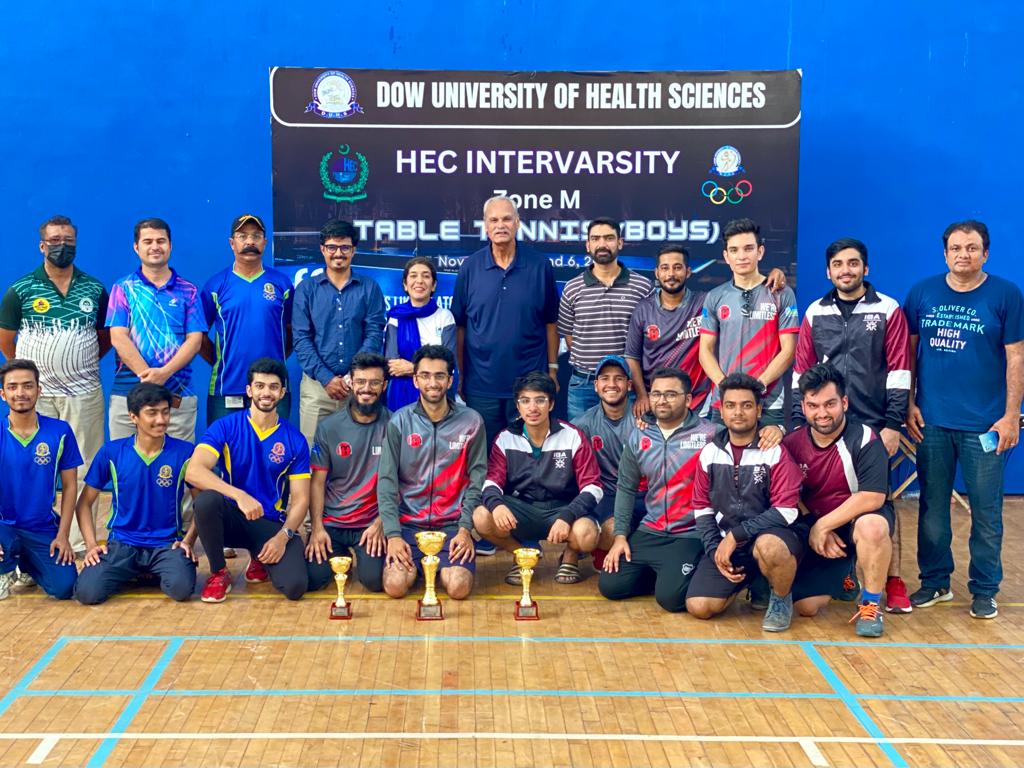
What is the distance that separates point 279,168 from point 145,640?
384 cm

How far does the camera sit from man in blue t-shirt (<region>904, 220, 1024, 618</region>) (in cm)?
688

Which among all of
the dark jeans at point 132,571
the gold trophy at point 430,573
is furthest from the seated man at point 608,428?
the dark jeans at point 132,571

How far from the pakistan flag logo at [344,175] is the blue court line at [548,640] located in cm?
365

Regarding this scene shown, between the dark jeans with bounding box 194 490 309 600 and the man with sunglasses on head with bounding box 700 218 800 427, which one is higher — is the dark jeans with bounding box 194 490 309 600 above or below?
below

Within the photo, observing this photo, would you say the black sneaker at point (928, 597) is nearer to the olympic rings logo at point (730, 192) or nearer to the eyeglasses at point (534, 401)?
the eyeglasses at point (534, 401)

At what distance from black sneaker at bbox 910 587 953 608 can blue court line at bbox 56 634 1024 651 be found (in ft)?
2.15

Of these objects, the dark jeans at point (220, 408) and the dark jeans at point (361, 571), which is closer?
the dark jeans at point (361, 571)

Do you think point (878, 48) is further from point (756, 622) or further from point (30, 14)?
point (30, 14)

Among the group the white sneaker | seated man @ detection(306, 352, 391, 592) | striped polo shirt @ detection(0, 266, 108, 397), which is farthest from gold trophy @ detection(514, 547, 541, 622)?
striped polo shirt @ detection(0, 266, 108, 397)

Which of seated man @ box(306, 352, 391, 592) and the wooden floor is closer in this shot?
the wooden floor

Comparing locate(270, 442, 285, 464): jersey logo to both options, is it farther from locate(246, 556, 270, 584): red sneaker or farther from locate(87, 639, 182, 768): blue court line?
locate(87, 639, 182, 768): blue court line

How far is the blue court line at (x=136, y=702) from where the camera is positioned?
5.06 metres

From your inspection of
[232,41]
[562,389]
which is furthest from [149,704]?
[232,41]

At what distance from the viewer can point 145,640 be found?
6.48m
